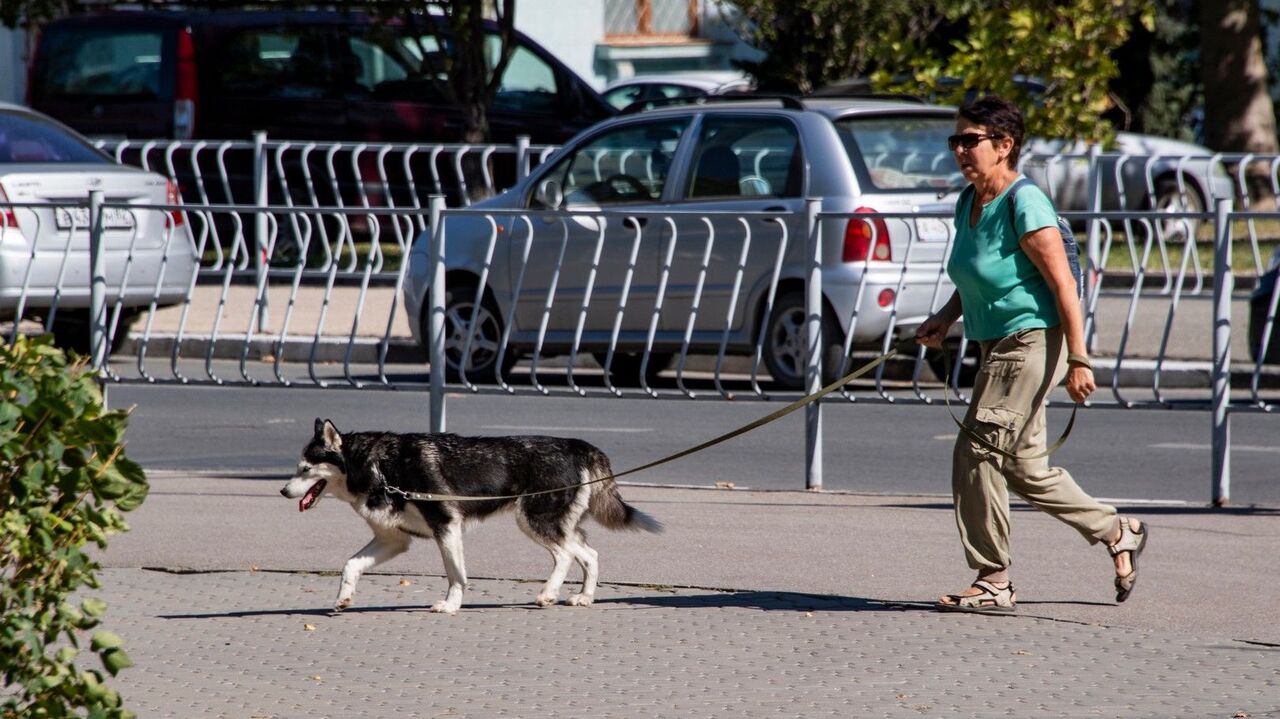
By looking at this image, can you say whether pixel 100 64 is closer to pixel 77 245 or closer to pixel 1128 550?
pixel 77 245

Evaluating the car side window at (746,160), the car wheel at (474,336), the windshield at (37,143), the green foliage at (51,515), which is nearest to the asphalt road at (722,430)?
the car wheel at (474,336)

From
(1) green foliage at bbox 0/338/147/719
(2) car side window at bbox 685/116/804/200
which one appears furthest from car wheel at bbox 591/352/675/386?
(1) green foliage at bbox 0/338/147/719

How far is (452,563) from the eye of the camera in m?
6.27

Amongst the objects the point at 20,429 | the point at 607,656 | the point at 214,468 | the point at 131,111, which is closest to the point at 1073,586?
the point at 607,656

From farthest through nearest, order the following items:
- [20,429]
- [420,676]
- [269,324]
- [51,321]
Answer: [269,324], [51,321], [420,676], [20,429]

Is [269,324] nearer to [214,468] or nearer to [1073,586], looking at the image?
[214,468]

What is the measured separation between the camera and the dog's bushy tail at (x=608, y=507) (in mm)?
6586

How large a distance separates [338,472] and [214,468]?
12.8 ft

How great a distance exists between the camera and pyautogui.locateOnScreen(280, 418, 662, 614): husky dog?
6.35 m

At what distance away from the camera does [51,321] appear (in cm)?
988

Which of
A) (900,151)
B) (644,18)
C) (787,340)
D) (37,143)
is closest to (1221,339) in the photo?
(787,340)

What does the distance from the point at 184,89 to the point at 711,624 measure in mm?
14768

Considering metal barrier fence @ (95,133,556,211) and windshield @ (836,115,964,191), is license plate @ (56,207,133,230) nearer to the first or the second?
windshield @ (836,115,964,191)

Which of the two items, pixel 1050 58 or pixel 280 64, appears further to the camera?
pixel 280 64
